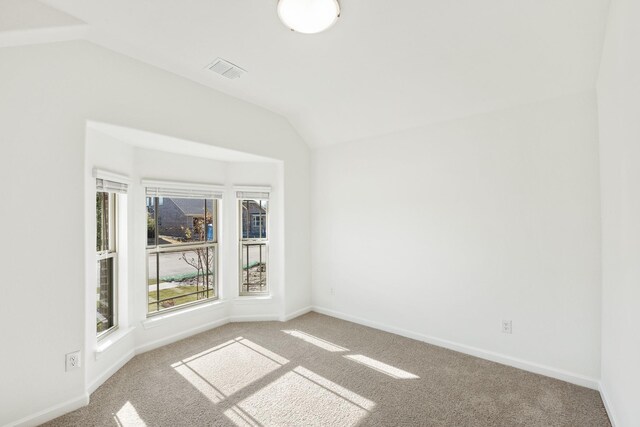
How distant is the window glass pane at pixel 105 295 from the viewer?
2.79 metres

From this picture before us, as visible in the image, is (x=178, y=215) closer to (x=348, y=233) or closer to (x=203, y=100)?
(x=203, y=100)

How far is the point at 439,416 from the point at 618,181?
2.00 meters

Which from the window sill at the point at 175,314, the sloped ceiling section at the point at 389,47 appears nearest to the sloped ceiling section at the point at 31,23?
the sloped ceiling section at the point at 389,47

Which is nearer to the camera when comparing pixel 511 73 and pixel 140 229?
pixel 511 73

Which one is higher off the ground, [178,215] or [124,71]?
[124,71]

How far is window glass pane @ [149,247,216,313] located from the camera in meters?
3.44

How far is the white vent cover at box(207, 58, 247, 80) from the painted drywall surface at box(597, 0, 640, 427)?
9.05 feet

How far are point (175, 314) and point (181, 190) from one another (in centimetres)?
152

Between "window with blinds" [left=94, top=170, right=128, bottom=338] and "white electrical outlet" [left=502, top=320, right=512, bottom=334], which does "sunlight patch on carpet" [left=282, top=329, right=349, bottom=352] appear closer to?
"white electrical outlet" [left=502, top=320, right=512, bottom=334]

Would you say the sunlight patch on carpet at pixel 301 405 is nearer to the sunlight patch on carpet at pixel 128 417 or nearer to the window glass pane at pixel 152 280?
the sunlight patch on carpet at pixel 128 417

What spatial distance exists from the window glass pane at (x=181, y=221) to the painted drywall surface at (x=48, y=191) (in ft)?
3.92

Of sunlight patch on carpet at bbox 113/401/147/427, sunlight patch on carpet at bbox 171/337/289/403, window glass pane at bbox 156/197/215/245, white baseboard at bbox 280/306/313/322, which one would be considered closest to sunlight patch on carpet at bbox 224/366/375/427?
sunlight patch on carpet at bbox 171/337/289/403

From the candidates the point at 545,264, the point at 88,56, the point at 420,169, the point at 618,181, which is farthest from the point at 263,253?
the point at 618,181

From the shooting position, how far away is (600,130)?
7.48 ft
